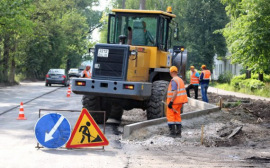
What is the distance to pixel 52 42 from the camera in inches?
2450

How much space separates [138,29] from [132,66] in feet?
5.45

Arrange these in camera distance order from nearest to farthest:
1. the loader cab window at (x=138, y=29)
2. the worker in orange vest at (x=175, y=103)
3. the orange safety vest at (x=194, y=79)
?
the worker in orange vest at (x=175, y=103)
the loader cab window at (x=138, y=29)
the orange safety vest at (x=194, y=79)

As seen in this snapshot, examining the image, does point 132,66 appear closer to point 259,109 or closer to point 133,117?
point 133,117

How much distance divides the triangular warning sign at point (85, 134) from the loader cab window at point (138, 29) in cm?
524

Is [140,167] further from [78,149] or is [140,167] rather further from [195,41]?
[195,41]

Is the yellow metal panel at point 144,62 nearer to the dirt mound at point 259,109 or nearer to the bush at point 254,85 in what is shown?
the dirt mound at point 259,109

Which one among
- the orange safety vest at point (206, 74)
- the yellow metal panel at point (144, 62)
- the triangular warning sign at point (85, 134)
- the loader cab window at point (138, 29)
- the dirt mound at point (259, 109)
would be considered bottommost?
the dirt mound at point (259, 109)

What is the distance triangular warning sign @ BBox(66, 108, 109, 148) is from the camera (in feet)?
35.2

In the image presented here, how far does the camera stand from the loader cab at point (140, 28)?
51.5 ft

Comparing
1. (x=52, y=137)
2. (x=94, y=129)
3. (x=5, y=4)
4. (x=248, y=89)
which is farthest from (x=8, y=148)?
(x=248, y=89)

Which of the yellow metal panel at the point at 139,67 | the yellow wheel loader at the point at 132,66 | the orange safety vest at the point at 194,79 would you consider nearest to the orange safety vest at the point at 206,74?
the orange safety vest at the point at 194,79

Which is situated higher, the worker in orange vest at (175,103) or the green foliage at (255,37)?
the green foliage at (255,37)

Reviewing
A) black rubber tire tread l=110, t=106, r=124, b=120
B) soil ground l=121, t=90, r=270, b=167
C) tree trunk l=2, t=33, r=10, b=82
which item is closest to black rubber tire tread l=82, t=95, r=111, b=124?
black rubber tire tread l=110, t=106, r=124, b=120

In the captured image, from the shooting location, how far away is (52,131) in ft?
34.7
